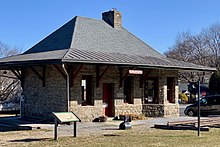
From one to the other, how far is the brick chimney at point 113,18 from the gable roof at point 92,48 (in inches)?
18.3

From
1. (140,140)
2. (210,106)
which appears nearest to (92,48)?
(140,140)

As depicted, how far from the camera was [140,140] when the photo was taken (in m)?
12.9

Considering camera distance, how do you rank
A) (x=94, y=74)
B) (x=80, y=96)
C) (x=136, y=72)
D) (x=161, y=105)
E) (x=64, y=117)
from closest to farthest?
(x=64, y=117) → (x=80, y=96) → (x=94, y=74) → (x=136, y=72) → (x=161, y=105)

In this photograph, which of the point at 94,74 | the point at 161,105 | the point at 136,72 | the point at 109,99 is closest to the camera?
the point at 94,74

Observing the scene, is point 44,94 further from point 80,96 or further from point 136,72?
point 136,72

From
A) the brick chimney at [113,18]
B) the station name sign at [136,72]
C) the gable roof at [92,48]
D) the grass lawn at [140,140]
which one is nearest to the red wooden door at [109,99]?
the station name sign at [136,72]

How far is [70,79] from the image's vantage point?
18891mm

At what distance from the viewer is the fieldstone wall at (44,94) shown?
19.3 metres

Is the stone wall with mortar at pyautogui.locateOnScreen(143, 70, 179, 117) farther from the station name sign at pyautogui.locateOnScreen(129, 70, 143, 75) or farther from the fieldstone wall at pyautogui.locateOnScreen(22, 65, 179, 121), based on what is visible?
the station name sign at pyautogui.locateOnScreen(129, 70, 143, 75)

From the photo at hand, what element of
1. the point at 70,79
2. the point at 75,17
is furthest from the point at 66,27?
the point at 70,79

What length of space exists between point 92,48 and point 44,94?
148 inches

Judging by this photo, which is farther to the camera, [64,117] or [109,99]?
[109,99]

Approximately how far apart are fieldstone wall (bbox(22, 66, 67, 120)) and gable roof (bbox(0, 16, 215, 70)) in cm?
119

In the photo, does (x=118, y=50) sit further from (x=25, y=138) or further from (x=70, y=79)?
(x=25, y=138)
